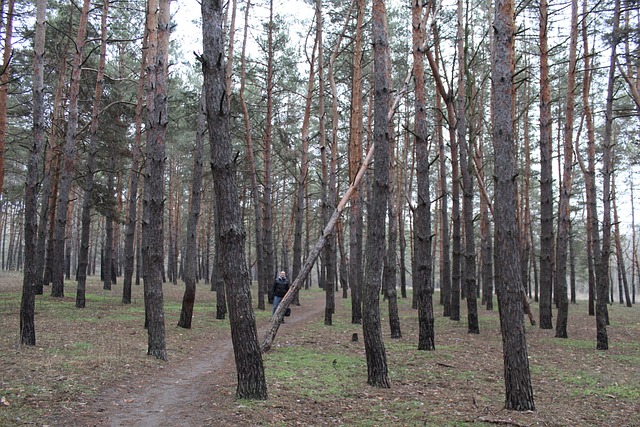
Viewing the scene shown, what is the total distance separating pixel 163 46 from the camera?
10.2 meters

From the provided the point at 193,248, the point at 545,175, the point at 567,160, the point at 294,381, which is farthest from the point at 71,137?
the point at 567,160

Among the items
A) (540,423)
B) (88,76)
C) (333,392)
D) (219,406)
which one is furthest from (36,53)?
(88,76)

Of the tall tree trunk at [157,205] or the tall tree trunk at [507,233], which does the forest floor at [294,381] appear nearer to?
the tall tree trunk at [507,233]

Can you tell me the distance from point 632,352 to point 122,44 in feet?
82.1

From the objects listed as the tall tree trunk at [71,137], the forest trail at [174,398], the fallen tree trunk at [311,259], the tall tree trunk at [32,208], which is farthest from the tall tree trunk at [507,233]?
the tall tree trunk at [71,137]

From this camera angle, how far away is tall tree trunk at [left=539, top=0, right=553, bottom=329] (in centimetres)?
1477

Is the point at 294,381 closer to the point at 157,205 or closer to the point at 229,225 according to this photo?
the point at 229,225

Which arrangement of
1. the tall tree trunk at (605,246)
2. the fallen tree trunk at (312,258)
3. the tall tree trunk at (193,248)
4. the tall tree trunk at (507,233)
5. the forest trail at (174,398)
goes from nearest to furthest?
1. the forest trail at (174,398)
2. the tall tree trunk at (507,233)
3. the fallen tree trunk at (312,258)
4. the tall tree trunk at (605,246)
5. the tall tree trunk at (193,248)

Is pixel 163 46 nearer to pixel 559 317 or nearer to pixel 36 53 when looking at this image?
pixel 36 53

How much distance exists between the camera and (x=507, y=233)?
21.7 feet

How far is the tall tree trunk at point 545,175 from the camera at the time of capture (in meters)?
14.8

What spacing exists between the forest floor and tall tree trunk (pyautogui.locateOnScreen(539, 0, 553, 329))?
2720 millimetres

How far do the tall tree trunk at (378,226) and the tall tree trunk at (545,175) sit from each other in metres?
8.66

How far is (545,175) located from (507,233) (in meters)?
10.1
